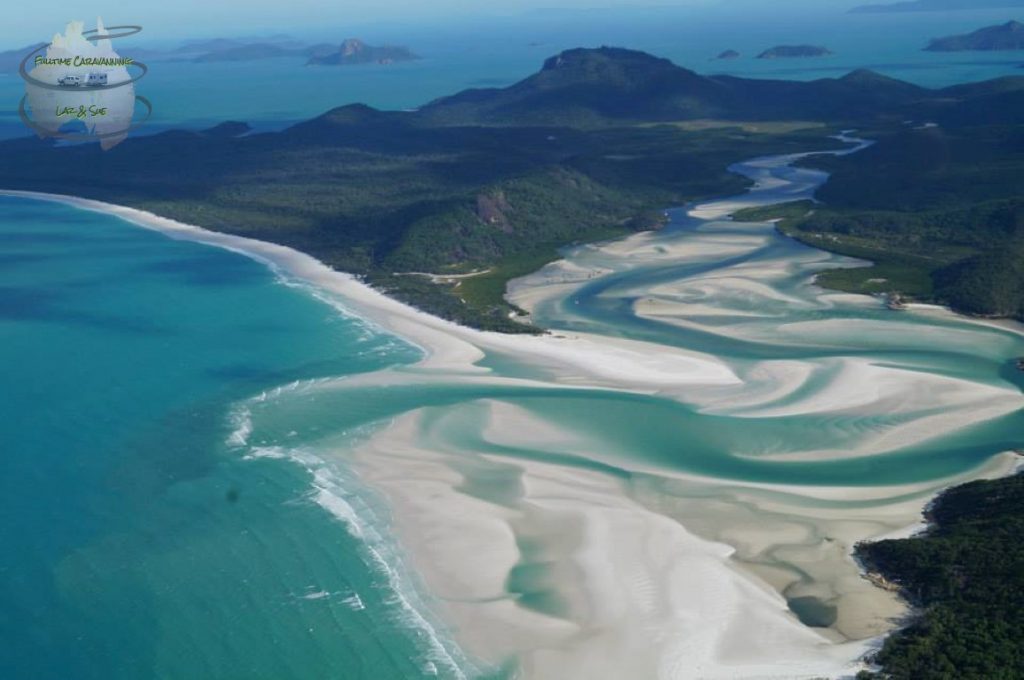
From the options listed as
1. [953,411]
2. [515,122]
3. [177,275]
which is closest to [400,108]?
[515,122]

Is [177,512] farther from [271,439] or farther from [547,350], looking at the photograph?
[547,350]

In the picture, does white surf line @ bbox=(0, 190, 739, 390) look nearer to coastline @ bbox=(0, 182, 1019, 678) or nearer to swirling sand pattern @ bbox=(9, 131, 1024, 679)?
swirling sand pattern @ bbox=(9, 131, 1024, 679)

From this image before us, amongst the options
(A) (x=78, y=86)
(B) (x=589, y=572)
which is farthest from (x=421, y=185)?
(B) (x=589, y=572)

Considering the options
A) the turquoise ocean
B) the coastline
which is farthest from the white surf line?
the turquoise ocean

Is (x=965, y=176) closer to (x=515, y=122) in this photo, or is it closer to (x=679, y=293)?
(x=679, y=293)

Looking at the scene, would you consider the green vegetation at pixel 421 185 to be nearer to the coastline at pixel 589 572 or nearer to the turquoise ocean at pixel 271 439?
the turquoise ocean at pixel 271 439

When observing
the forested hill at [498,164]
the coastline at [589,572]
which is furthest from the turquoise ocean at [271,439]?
the forested hill at [498,164]
